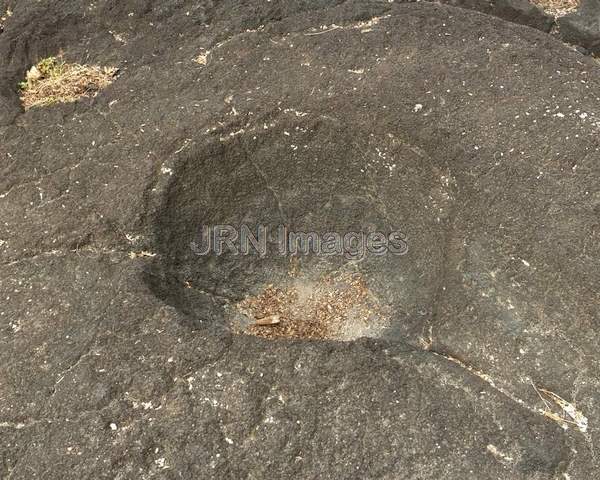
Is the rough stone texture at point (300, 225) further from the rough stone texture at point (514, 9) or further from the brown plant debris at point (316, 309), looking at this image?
the rough stone texture at point (514, 9)

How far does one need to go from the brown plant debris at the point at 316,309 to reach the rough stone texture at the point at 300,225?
99 millimetres

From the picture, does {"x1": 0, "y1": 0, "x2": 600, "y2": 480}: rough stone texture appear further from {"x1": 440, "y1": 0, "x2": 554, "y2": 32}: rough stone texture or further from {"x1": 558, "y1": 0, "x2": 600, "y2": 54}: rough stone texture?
{"x1": 558, "y1": 0, "x2": 600, "y2": 54}: rough stone texture

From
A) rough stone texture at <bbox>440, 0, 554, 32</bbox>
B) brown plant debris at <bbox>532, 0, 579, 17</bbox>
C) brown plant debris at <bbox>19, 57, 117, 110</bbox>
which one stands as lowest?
brown plant debris at <bbox>532, 0, 579, 17</bbox>

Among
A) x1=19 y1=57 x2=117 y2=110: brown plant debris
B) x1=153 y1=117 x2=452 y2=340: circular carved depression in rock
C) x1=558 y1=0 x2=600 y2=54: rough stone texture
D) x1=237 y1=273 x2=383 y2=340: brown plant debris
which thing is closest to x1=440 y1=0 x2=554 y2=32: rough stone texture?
x1=558 y1=0 x2=600 y2=54: rough stone texture

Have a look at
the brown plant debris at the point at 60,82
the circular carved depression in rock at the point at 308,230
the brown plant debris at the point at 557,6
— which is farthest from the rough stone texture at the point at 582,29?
the brown plant debris at the point at 60,82

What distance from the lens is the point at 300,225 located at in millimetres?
3455

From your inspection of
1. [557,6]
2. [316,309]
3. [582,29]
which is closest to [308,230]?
[316,309]

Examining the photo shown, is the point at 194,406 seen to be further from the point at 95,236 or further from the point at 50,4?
the point at 50,4

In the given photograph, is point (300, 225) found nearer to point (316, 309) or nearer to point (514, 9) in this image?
point (316, 309)

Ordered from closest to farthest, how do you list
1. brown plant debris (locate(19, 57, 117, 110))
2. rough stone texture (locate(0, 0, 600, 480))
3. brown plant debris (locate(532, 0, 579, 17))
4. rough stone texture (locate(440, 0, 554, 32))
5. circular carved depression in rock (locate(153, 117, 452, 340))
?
1. rough stone texture (locate(0, 0, 600, 480))
2. circular carved depression in rock (locate(153, 117, 452, 340))
3. brown plant debris (locate(19, 57, 117, 110))
4. rough stone texture (locate(440, 0, 554, 32))
5. brown plant debris (locate(532, 0, 579, 17))

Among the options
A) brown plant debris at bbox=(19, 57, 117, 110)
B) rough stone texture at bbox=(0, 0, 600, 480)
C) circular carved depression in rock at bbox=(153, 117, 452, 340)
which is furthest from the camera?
brown plant debris at bbox=(19, 57, 117, 110)

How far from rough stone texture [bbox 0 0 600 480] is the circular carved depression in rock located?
0.05ft

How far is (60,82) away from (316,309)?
1795mm

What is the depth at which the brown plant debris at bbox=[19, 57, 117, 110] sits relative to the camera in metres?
3.41
